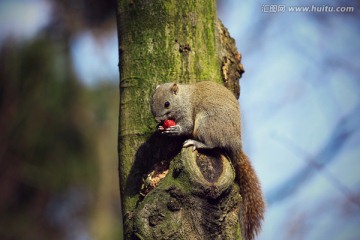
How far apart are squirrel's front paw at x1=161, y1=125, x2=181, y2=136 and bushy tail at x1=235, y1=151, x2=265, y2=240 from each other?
0.39 metres

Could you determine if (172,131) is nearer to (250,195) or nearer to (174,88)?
(174,88)

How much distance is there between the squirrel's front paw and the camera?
261 cm

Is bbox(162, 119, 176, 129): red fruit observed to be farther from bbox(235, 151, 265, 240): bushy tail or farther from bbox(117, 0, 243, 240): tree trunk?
bbox(235, 151, 265, 240): bushy tail

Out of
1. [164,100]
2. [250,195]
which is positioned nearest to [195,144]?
[164,100]

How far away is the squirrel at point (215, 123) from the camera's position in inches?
108

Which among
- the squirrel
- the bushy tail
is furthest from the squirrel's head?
the bushy tail

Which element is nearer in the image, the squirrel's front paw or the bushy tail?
the squirrel's front paw

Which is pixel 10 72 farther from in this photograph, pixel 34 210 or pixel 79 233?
pixel 79 233

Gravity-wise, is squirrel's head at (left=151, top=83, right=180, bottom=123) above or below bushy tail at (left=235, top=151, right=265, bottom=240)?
above

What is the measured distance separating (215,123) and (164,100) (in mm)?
319

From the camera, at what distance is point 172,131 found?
2660 mm

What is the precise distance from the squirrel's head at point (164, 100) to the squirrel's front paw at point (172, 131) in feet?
0.21

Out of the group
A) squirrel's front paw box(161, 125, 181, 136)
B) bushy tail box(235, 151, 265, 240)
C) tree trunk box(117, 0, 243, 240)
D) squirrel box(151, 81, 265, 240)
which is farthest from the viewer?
bushy tail box(235, 151, 265, 240)

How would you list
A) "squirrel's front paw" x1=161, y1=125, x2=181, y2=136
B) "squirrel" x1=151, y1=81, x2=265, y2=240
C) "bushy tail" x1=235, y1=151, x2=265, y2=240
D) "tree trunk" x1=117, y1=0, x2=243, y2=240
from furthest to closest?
1. "bushy tail" x1=235, y1=151, x2=265, y2=240
2. "squirrel" x1=151, y1=81, x2=265, y2=240
3. "squirrel's front paw" x1=161, y1=125, x2=181, y2=136
4. "tree trunk" x1=117, y1=0, x2=243, y2=240
